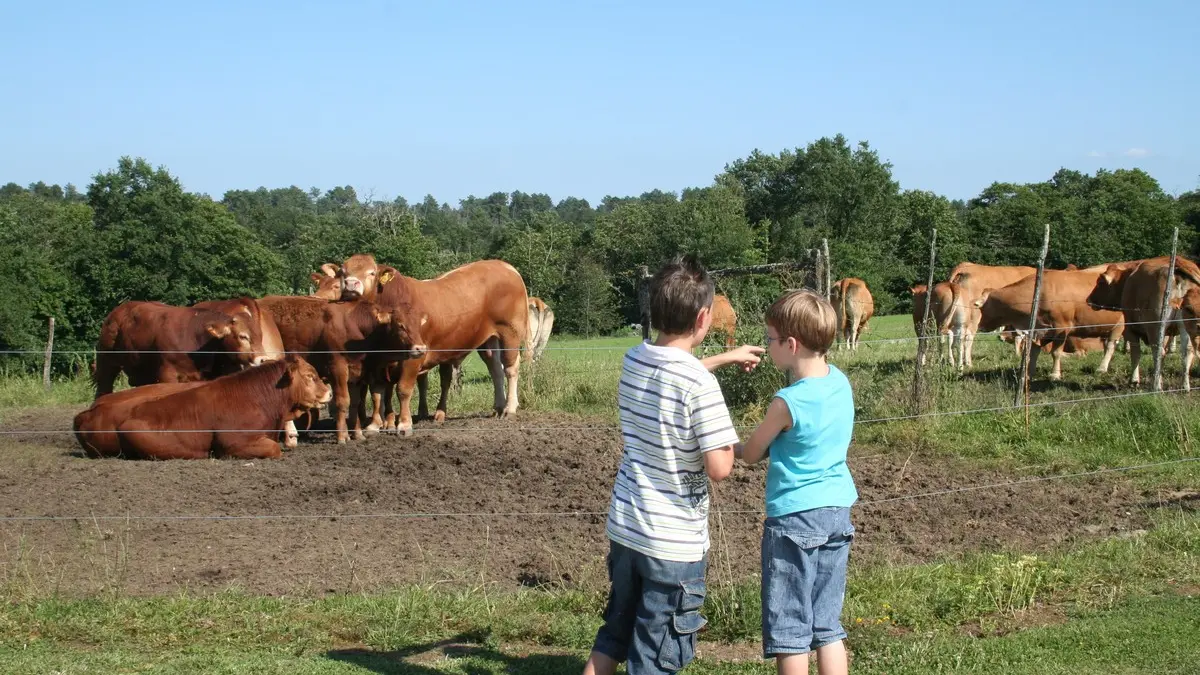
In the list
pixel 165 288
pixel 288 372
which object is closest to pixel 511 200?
pixel 165 288

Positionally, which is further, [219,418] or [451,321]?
[451,321]

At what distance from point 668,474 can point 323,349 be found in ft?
31.1

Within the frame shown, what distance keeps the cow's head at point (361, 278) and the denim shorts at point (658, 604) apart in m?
9.42

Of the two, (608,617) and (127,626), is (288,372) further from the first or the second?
(608,617)

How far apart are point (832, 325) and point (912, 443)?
7.08 meters

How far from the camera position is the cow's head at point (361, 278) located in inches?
511

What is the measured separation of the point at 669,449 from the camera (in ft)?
12.7

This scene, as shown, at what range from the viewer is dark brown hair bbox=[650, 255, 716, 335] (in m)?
3.93

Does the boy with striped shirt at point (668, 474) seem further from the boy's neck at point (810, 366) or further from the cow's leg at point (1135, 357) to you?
the cow's leg at point (1135, 357)

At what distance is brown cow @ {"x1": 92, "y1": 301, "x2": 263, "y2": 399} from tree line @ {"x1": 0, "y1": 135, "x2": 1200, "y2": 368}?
31.9 feet

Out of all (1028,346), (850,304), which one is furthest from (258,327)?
(850,304)

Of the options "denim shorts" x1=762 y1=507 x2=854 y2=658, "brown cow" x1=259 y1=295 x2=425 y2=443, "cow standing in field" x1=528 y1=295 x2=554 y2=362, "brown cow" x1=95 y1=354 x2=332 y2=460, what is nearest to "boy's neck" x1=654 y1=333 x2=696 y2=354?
"denim shorts" x1=762 y1=507 x2=854 y2=658

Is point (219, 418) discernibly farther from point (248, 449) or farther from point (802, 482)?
point (802, 482)

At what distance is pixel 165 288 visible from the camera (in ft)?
133
